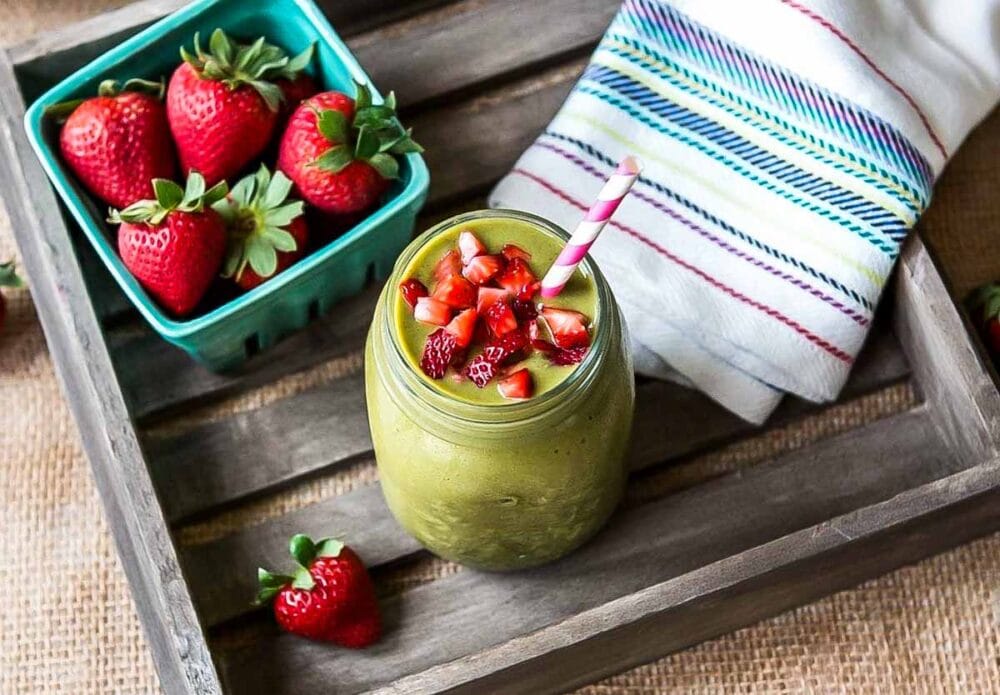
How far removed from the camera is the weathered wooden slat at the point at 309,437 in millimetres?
1062

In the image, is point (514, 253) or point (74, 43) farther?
point (74, 43)

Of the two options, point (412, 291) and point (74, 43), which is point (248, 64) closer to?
point (74, 43)

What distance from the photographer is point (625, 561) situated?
104 cm

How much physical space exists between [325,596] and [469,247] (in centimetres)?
28

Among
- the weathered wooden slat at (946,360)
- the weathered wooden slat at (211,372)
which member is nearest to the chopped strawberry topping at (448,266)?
the weathered wooden slat at (211,372)

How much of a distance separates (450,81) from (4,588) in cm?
54

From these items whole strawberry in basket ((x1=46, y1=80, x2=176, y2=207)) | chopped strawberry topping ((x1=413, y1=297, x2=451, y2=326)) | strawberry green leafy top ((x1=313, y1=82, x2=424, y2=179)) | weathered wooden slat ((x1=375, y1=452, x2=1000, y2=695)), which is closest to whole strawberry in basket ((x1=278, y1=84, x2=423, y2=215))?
strawberry green leafy top ((x1=313, y1=82, x2=424, y2=179))

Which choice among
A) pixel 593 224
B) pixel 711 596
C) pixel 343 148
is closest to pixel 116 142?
pixel 343 148

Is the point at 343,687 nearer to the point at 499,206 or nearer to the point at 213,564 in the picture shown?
the point at 213,564

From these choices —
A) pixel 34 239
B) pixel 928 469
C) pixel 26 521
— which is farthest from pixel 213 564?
pixel 928 469

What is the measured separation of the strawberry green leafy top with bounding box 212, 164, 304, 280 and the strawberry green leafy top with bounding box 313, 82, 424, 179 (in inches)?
1.6

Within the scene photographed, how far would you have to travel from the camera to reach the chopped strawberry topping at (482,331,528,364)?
0.82 meters

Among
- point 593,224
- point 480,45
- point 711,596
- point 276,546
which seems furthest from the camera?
point 480,45

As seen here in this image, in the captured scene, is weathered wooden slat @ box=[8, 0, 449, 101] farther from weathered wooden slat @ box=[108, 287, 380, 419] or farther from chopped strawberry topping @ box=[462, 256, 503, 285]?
chopped strawberry topping @ box=[462, 256, 503, 285]
